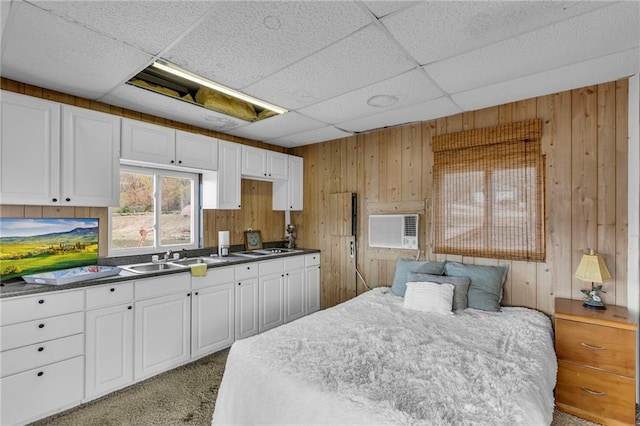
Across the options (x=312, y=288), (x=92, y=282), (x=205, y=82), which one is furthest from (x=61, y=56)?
(x=312, y=288)

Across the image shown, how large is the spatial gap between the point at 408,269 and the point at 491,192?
3.58 feet

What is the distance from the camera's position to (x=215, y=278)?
3.16 meters

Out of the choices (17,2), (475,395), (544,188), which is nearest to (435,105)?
(544,188)

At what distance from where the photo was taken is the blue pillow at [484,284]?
2754mm

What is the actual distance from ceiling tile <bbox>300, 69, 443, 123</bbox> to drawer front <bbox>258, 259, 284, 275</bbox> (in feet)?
5.62

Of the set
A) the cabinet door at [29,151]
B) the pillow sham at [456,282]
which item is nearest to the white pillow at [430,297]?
the pillow sham at [456,282]

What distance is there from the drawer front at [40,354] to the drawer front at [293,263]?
6.84 feet

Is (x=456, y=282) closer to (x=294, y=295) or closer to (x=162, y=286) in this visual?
(x=294, y=295)

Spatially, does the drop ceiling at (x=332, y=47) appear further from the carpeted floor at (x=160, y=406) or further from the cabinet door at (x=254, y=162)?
the carpeted floor at (x=160, y=406)

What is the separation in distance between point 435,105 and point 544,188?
1.21 meters

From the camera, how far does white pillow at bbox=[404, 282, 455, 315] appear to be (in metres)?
2.67

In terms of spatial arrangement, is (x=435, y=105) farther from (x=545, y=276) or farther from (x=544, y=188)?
(x=545, y=276)

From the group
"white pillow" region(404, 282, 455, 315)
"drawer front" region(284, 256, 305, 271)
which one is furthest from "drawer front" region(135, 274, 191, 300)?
"white pillow" region(404, 282, 455, 315)

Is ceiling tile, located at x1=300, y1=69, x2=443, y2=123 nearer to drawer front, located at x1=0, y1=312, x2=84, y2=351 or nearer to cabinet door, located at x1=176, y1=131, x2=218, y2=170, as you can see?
cabinet door, located at x1=176, y1=131, x2=218, y2=170
